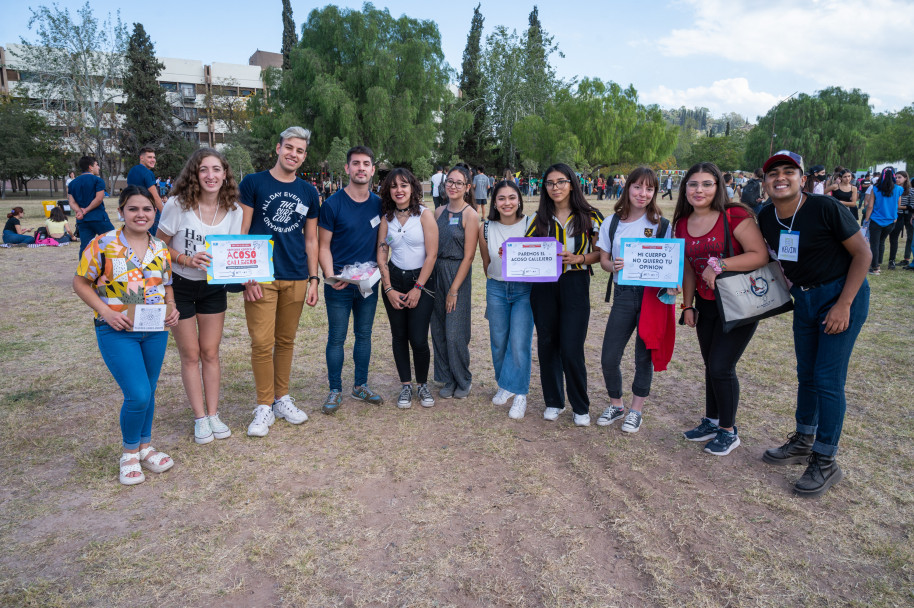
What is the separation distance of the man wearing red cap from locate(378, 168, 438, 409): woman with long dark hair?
2.55m

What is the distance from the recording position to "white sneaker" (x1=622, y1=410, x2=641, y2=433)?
4.30 meters

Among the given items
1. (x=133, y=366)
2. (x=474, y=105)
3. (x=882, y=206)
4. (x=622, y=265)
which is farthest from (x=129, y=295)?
(x=474, y=105)

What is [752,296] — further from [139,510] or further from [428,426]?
[139,510]

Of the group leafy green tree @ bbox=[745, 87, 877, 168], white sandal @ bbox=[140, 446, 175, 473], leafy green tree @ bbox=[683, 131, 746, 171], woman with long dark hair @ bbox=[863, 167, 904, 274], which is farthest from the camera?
leafy green tree @ bbox=[683, 131, 746, 171]

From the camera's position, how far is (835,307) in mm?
3311

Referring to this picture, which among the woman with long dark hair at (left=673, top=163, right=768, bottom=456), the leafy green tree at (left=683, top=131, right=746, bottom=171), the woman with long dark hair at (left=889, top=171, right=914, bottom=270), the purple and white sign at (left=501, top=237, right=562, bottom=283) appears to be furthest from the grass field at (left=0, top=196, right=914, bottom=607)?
the leafy green tree at (left=683, top=131, right=746, bottom=171)

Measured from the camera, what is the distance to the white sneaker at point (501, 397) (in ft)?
16.1

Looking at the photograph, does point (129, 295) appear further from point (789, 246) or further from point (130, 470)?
point (789, 246)

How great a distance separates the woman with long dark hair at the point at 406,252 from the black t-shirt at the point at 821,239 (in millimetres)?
2646

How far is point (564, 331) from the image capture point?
4281 millimetres

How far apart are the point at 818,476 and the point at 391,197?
3650 millimetres

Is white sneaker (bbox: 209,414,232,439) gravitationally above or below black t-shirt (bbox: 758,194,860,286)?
below

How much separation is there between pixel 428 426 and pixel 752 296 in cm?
260

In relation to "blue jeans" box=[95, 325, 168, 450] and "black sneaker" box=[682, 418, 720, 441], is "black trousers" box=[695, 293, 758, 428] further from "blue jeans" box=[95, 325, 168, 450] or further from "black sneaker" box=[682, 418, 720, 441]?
"blue jeans" box=[95, 325, 168, 450]
